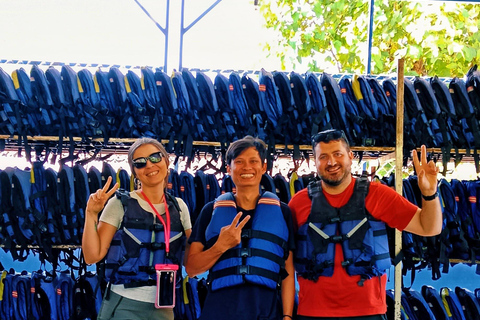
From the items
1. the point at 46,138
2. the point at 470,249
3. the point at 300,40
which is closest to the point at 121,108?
the point at 46,138

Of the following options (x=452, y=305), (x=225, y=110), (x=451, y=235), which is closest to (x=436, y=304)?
(x=452, y=305)

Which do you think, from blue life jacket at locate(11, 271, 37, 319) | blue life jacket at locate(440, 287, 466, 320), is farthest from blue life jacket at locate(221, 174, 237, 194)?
blue life jacket at locate(440, 287, 466, 320)

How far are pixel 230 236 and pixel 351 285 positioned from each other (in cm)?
75

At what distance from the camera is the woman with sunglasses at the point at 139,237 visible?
267 cm

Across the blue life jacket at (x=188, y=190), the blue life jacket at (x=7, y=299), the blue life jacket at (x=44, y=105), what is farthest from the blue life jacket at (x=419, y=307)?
the blue life jacket at (x=7, y=299)

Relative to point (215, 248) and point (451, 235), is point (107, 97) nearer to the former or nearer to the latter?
point (215, 248)

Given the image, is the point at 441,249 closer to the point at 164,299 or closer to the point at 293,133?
the point at 293,133

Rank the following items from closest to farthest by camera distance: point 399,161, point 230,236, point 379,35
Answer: point 230,236, point 399,161, point 379,35

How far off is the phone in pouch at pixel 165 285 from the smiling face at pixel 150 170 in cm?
45

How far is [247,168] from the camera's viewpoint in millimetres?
2723

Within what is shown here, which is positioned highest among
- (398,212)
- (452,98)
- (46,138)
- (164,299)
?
(452,98)

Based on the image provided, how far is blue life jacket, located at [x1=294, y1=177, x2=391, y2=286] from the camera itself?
2.88m

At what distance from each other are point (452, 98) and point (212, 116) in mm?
1989

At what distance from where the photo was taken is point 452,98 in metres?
4.29
